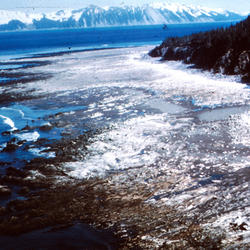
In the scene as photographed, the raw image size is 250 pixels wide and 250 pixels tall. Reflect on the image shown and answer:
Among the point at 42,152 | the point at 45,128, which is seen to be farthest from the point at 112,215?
the point at 45,128

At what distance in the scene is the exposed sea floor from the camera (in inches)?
489

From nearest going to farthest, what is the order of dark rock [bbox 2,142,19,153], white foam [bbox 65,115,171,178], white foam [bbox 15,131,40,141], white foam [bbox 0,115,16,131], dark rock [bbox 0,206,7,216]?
1. dark rock [bbox 0,206,7,216]
2. white foam [bbox 65,115,171,178]
3. dark rock [bbox 2,142,19,153]
4. white foam [bbox 15,131,40,141]
5. white foam [bbox 0,115,16,131]

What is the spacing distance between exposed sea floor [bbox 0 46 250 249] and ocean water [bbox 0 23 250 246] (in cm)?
6

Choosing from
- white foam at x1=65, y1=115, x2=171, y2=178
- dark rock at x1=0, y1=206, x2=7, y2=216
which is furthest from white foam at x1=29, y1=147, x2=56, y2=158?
dark rock at x1=0, y1=206, x2=7, y2=216

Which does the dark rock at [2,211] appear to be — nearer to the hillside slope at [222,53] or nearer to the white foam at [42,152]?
the white foam at [42,152]

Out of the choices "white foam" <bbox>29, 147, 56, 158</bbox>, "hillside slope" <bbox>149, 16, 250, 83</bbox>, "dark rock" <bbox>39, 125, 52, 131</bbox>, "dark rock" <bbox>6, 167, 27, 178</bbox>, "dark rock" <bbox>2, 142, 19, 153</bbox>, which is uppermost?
"hillside slope" <bbox>149, 16, 250, 83</bbox>

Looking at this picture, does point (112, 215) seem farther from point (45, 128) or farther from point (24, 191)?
point (45, 128)

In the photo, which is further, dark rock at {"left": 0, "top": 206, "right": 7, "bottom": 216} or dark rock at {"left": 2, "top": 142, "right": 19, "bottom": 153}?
dark rock at {"left": 2, "top": 142, "right": 19, "bottom": 153}

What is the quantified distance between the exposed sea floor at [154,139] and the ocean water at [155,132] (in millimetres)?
57

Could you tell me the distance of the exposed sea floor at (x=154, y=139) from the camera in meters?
12.4

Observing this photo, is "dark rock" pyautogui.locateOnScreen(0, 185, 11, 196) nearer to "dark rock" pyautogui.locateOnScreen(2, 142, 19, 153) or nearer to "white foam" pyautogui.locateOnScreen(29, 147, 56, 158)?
"white foam" pyautogui.locateOnScreen(29, 147, 56, 158)

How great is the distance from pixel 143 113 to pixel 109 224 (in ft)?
50.4

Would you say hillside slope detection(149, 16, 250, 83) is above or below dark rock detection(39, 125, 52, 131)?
above

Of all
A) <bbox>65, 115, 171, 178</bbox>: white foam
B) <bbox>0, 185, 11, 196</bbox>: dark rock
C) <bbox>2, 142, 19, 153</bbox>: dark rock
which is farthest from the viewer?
<bbox>2, 142, 19, 153</bbox>: dark rock
